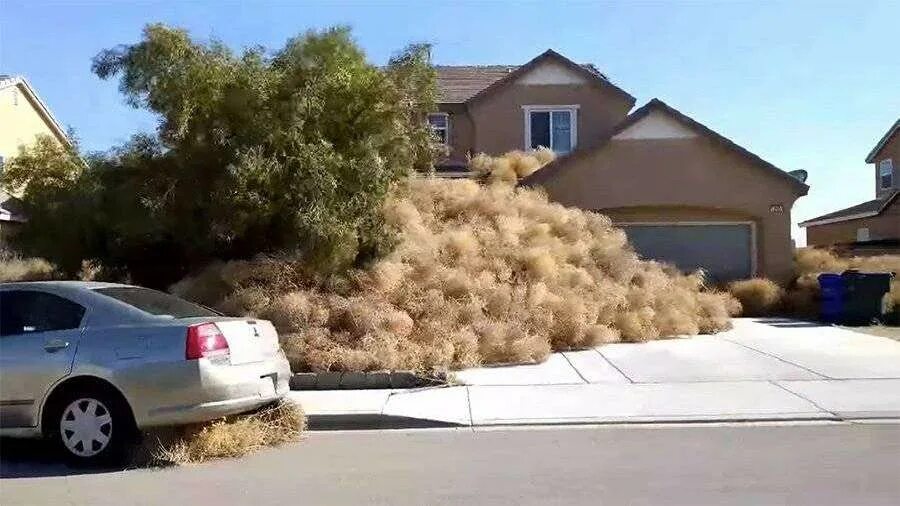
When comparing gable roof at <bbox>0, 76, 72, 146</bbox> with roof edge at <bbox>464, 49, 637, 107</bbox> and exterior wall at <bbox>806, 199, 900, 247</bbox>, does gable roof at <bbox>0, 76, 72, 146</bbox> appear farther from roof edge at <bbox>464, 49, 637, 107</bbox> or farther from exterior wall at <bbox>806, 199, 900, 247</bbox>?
exterior wall at <bbox>806, 199, 900, 247</bbox>

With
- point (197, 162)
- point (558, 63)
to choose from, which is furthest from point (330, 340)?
point (558, 63)

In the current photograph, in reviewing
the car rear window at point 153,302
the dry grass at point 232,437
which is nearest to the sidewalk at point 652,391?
the dry grass at point 232,437

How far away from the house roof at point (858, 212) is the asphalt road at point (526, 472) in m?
25.1

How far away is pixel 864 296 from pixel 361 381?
39.2 feet

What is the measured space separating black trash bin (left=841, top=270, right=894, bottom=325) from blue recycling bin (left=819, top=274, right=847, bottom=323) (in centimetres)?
6

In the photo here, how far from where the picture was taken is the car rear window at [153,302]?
26.0ft

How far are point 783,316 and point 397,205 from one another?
1044 centimetres

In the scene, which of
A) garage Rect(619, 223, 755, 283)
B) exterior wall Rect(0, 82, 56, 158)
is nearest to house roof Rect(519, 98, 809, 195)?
garage Rect(619, 223, 755, 283)

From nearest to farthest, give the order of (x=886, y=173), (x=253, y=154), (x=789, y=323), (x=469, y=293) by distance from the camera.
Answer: (x=253, y=154) → (x=469, y=293) → (x=789, y=323) → (x=886, y=173)

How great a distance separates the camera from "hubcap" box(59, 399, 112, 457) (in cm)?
751

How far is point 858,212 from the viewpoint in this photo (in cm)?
3412

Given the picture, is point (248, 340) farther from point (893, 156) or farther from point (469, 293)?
point (893, 156)

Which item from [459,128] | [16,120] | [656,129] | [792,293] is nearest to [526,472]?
[792,293]

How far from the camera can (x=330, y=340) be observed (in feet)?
40.0
